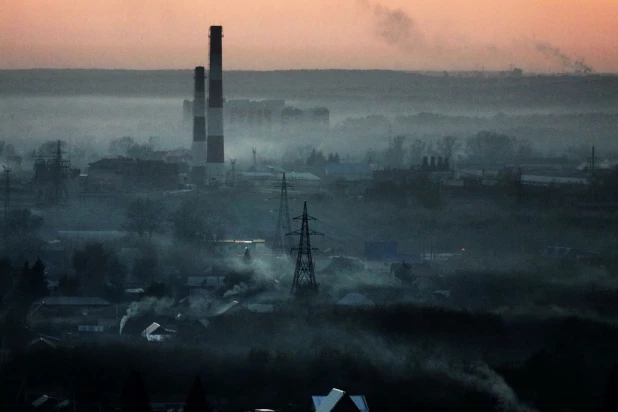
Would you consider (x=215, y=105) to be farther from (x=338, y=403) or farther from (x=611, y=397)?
(x=611, y=397)

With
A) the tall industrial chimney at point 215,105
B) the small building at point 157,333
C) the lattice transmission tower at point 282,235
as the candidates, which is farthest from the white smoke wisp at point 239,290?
the tall industrial chimney at point 215,105

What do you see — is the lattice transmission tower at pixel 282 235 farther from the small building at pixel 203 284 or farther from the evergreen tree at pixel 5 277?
the evergreen tree at pixel 5 277

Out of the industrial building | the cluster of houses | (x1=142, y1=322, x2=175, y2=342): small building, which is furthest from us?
the industrial building

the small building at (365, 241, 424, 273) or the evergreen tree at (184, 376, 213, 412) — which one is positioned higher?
the evergreen tree at (184, 376, 213, 412)

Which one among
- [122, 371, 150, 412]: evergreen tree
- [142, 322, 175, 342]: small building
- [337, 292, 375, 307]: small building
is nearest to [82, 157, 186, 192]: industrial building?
[337, 292, 375, 307]: small building

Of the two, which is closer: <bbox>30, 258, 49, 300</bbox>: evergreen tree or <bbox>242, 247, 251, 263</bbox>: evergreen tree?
<bbox>30, 258, 49, 300</bbox>: evergreen tree

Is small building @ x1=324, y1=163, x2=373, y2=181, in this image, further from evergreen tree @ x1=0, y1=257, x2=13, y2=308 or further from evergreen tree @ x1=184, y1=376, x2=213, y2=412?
evergreen tree @ x1=184, y1=376, x2=213, y2=412

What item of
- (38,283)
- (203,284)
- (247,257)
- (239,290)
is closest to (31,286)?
(38,283)

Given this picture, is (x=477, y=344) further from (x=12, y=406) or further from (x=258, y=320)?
(x=12, y=406)
